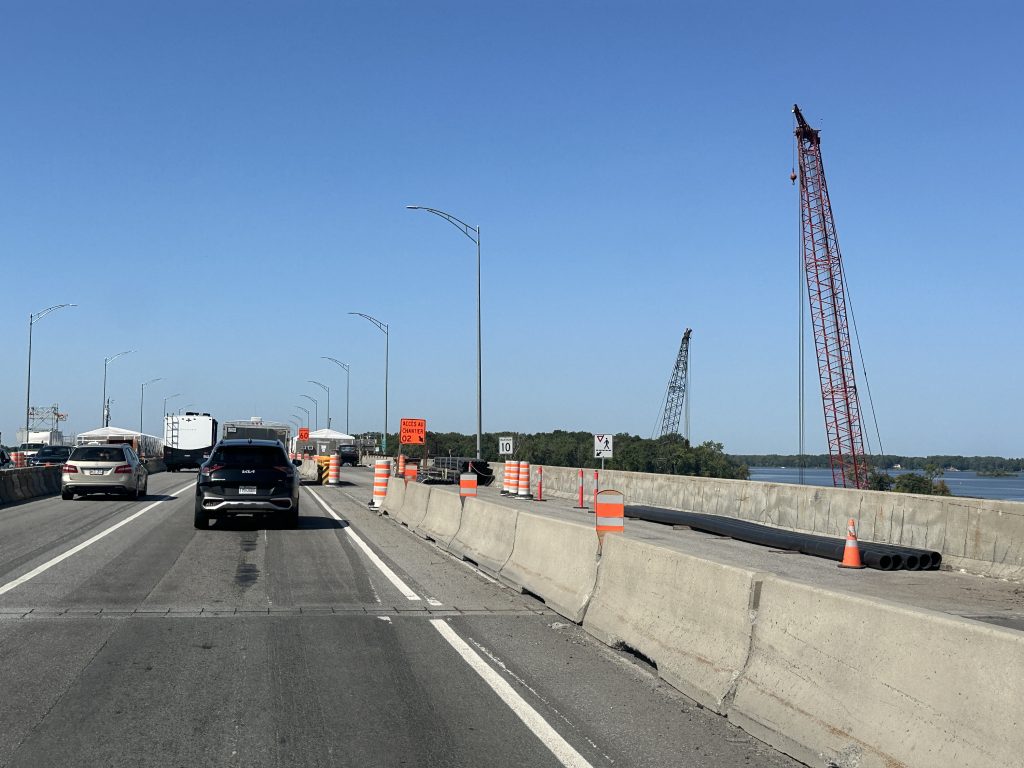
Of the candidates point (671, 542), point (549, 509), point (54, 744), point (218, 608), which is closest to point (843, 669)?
point (54, 744)

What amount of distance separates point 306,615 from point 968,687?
23.5 feet

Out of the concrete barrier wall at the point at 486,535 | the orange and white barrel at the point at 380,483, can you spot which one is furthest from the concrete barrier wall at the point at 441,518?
the orange and white barrel at the point at 380,483

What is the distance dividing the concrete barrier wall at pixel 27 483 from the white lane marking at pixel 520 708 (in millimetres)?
24063

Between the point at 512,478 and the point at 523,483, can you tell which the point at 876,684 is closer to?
the point at 523,483

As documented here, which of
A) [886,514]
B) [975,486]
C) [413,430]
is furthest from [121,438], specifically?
[975,486]

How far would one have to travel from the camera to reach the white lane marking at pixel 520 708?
582cm

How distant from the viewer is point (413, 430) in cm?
4603

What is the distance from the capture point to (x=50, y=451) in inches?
2087

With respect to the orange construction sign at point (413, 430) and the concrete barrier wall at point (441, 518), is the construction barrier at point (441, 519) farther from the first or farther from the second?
the orange construction sign at point (413, 430)

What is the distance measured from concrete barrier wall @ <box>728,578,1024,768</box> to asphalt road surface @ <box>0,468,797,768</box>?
34 cm

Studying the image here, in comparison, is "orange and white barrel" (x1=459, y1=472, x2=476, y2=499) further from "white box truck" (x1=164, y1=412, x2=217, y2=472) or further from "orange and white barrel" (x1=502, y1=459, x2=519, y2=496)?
"white box truck" (x1=164, y1=412, x2=217, y2=472)

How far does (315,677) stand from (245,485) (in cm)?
1340

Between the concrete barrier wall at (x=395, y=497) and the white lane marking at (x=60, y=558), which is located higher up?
the concrete barrier wall at (x=395, y=497)

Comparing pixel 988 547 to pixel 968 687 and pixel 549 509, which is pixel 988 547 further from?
pixel 549 509
